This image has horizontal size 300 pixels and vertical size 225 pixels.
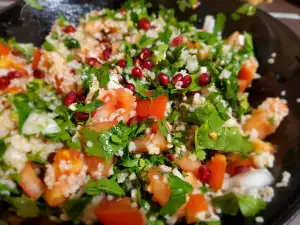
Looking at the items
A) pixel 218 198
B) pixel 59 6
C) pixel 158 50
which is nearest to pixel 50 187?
pixel 218 198

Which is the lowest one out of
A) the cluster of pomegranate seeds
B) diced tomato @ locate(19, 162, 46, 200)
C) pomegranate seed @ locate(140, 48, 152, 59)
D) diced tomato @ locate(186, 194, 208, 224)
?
diced tomato @ locate(19, 162, 46, 200)

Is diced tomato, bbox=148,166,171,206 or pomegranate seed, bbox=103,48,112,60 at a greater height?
pomegranate seed, bbox=103,48,112,60

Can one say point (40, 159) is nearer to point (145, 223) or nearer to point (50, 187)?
point (50, 187)

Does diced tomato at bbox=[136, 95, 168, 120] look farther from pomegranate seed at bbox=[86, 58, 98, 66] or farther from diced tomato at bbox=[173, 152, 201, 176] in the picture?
pomegranate seed at bbox=[86, 58, 98, 66]

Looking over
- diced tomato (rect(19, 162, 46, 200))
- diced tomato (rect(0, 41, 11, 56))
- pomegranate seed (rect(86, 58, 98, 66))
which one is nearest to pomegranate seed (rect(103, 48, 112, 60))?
pomegranate seed (rect(86, 58, 98, 66))

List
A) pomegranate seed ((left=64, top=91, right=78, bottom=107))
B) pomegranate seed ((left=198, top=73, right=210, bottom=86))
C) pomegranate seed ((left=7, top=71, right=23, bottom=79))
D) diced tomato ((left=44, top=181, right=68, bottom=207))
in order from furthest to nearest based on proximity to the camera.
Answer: pomegranate seed ((left=7, top=71, right=23, bottom=79)) < pomegranate seed ((left=198, top=73, right=210, bottom=86)) < pomegranate seed ((left=64, top=91, right=78, bottom=107)) < diced tomato ((left=44, top=181, right=68, bottom=207))

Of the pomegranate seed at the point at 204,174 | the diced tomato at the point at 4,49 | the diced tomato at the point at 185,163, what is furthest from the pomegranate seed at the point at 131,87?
the diced tomato at the point at 4,49
